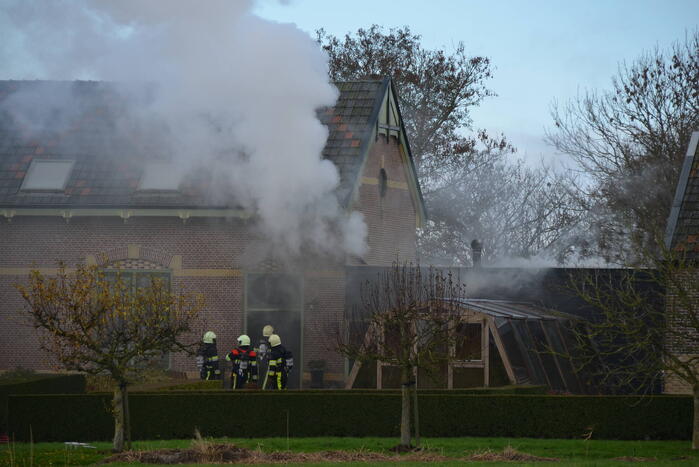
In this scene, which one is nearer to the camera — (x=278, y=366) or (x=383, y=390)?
(x=383, y=390)

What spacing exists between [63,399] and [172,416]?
192cm

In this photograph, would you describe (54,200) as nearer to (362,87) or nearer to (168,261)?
(168,261)

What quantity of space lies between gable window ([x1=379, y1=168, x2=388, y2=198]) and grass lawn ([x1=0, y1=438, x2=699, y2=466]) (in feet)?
44.9

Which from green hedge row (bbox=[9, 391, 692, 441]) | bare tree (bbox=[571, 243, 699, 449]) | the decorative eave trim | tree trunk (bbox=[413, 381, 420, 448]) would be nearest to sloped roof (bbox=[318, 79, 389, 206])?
the decorative eave trim

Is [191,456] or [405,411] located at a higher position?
[405,411]

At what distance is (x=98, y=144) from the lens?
2850cm

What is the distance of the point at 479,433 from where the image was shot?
17391mm

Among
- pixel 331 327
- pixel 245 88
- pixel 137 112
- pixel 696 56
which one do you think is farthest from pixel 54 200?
pixel 696 56

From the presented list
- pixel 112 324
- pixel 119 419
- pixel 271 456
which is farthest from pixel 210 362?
pixel 271 456

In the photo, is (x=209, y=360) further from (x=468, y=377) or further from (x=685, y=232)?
(x=685, y=232)

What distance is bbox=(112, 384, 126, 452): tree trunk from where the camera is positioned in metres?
15.5

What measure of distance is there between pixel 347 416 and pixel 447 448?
2222 mm

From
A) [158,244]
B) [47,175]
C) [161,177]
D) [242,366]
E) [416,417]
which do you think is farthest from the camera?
[47,175]

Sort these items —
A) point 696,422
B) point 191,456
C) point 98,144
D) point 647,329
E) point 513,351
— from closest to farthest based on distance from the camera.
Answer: point 191,456 → point 696,422 → point 647,329 → point 513,351 → point 98,144
